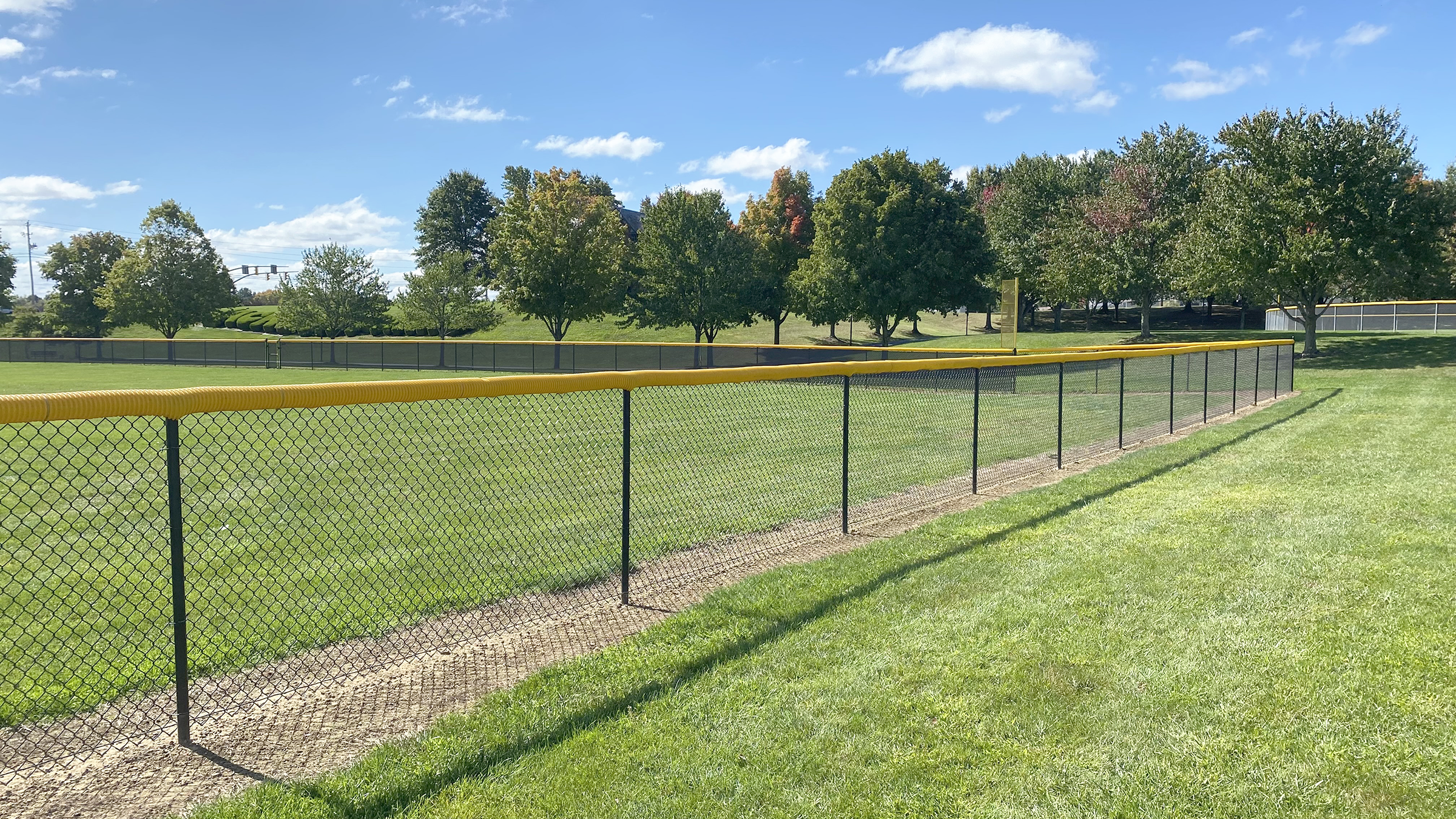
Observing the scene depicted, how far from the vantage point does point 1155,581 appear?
18.6ft

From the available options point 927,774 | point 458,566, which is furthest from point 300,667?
point 927,774

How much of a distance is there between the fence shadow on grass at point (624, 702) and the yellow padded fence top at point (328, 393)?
1556mm

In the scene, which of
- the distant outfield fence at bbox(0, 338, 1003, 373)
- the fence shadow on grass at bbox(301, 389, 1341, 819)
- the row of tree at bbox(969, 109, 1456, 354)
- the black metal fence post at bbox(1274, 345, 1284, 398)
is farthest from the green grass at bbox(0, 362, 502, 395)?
the row of tree at bbox(969, 109, 1456, 354)

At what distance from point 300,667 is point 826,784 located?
9.60 feet

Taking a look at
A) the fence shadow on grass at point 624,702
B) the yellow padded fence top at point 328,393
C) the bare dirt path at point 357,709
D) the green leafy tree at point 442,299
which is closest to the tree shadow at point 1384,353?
the fence shadow on grass at point 624,702

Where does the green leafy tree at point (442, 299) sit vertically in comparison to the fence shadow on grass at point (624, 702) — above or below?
above

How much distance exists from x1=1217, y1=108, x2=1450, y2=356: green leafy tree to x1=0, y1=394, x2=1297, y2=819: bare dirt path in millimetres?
29416

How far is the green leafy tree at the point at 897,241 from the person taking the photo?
1437 inches

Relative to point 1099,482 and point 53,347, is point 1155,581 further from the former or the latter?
point 53,347

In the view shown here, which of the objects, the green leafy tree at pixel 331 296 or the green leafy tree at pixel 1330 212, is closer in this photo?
the green leafy tree at pixel 1330 212

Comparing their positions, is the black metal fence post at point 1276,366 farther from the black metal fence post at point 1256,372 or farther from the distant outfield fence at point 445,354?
the distant outfield fence at point 445,354

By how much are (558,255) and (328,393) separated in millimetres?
38195

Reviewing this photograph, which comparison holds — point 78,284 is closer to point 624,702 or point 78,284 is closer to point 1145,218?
point 1145,218

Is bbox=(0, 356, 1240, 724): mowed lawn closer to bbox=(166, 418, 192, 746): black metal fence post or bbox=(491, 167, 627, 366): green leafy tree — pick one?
bbox=(166, 418, 192, 746): black metal fence post
